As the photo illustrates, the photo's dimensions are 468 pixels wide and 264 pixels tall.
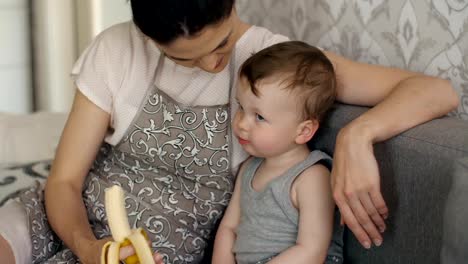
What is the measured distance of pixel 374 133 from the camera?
112 cm

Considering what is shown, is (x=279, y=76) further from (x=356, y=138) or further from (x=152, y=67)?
(x=152, y=67)

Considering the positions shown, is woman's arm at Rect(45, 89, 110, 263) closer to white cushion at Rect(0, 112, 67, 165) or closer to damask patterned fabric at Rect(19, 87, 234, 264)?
damask patterned fabric at Rect(19, 87, 234, 264)

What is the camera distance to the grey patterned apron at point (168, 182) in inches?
51.6

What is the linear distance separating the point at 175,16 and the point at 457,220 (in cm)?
49

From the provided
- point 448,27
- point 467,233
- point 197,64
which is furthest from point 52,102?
point 467,233

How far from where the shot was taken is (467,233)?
896 mm

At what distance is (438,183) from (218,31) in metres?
0.40

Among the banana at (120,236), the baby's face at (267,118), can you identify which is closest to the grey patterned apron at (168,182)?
the baby's face at (267,118)

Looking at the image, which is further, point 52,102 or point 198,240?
point 52,102

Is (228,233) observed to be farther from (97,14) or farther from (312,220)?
(97,14)

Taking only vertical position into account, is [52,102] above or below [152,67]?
below

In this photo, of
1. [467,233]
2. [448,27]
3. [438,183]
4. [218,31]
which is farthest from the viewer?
[448,27]

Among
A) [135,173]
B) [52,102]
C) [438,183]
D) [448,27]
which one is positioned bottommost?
[52,102]

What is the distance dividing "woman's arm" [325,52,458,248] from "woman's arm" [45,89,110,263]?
1.47ft
